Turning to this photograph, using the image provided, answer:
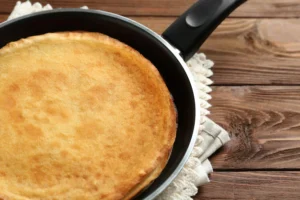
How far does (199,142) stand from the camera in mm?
1066

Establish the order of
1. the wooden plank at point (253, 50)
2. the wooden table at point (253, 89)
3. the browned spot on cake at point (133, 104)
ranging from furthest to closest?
the wooden plank at point (253, 50)
the wooden table at point (253, 89)
the browned spot on cake at point (133, 104)

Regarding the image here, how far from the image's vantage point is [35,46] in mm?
1016

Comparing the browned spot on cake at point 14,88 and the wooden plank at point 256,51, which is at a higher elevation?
the browned spot on cake at point 14,88

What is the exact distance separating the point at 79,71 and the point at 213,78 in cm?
37

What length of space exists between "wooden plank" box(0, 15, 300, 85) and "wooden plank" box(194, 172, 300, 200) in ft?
0.80

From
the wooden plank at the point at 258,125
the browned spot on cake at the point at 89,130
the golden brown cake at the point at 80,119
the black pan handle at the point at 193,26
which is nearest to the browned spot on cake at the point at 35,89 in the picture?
the golden brown cake at the point at 80,119

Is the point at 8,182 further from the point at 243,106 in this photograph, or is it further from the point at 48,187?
the point at 243,106

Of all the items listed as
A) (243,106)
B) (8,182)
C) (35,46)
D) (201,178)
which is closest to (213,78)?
(243,106)

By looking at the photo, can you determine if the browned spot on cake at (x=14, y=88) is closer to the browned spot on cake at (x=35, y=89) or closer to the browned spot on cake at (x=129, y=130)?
the browned spot on cake at (x=35, y=89)

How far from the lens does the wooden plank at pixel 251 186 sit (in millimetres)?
1052

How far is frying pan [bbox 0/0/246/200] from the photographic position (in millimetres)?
1036

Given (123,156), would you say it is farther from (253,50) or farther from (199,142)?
(253,50)

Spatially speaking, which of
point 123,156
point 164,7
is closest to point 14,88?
point 123,156

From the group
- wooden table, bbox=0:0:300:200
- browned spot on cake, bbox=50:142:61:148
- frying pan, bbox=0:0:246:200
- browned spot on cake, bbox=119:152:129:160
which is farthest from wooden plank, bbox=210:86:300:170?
browned spot on cake, bbox=50:142:61:148
